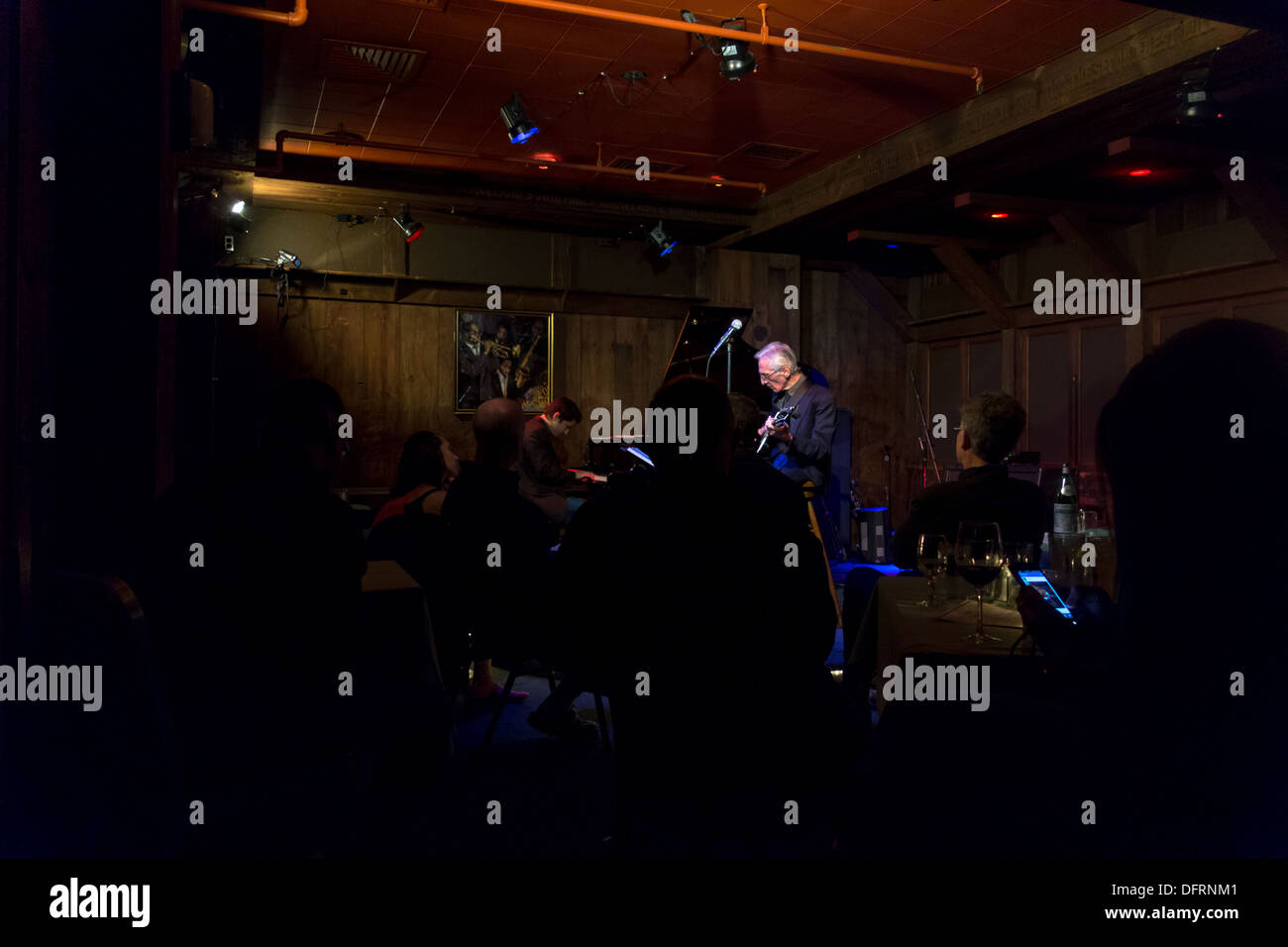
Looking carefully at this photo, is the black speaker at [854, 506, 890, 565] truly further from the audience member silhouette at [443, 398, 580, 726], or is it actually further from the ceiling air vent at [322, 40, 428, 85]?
the audience member silhouette at [443, 398, 580, 726]

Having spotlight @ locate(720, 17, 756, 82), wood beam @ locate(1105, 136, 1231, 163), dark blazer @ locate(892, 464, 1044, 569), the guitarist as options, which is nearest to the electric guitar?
the guitarist

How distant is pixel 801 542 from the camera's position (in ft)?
5.50

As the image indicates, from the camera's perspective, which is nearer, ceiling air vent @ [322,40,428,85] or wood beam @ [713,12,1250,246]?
wood beam @ [713,12,1250,246]

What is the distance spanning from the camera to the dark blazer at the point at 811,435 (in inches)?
207

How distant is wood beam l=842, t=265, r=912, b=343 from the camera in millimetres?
10312

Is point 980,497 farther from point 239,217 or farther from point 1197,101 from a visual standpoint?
point 239,217

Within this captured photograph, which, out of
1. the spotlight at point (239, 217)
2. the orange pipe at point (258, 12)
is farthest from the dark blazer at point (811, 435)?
the spotlight at point (239, 217)

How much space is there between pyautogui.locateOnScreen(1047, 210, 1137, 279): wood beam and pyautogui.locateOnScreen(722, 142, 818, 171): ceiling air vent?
2.29m

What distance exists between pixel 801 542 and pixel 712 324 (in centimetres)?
681

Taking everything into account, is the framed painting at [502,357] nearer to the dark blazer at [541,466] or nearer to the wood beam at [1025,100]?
the dark blazer at [541,466]

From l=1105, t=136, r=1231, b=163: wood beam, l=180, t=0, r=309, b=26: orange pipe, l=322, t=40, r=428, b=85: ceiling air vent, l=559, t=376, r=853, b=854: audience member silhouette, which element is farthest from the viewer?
l=1105, t=136, r=1231, b=163: wood beam

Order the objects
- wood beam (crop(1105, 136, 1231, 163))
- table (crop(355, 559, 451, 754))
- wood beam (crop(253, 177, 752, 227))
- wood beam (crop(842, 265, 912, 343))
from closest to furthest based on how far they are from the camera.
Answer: table (crop(355, 559, 451, 754))
wood beam (crop(1105, 136, 1231, 163))
wood beam (crop(253, 177, 752, 227))
wood beam (crop(842, 265, 912, 343))

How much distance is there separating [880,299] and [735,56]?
5.69 m

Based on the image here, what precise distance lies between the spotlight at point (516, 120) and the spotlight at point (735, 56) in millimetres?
1513
